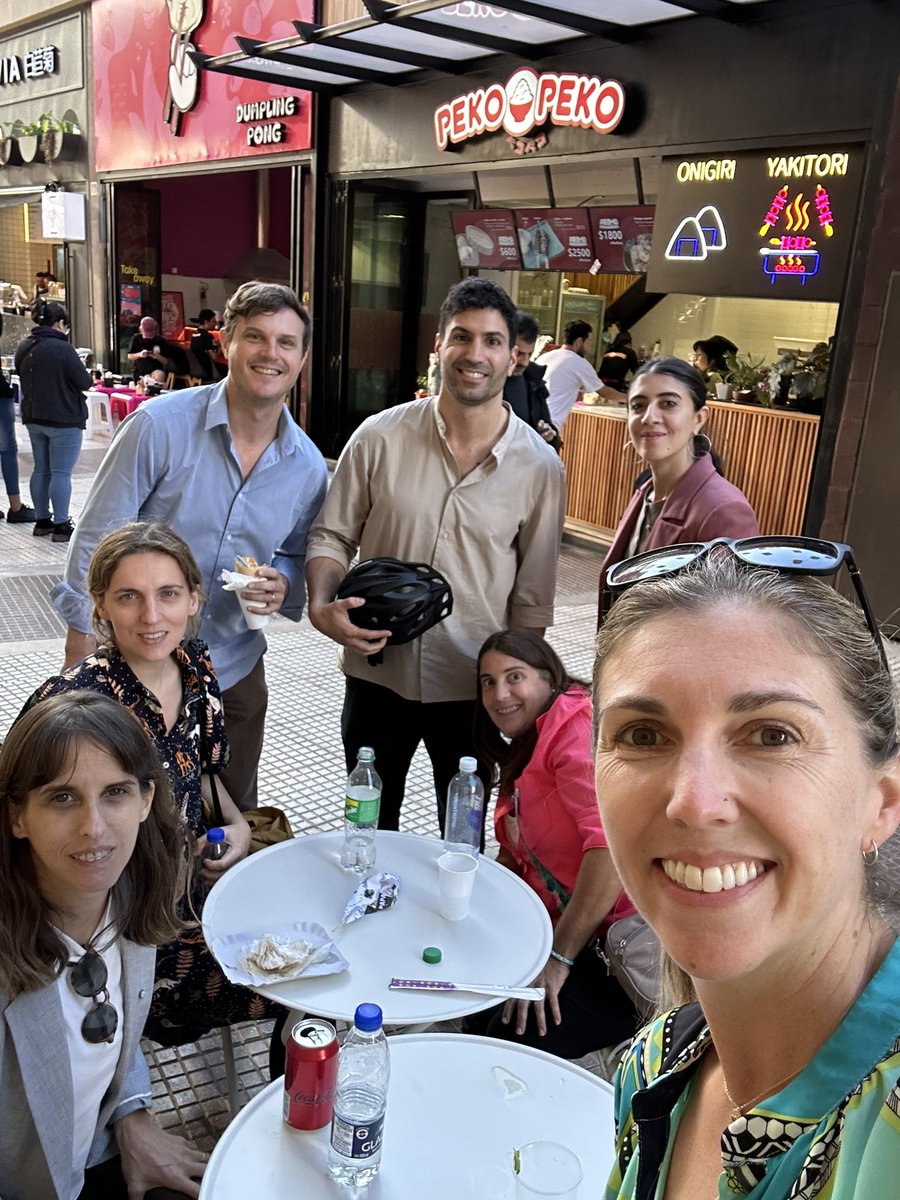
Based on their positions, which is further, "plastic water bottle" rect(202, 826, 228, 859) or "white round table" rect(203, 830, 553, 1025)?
"plastic water bottle" rect(202, 826, 228, 859)

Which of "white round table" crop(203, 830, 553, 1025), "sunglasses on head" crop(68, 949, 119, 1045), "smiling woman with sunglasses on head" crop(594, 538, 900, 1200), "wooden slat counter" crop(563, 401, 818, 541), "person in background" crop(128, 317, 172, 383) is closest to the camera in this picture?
"smiling woman with sunglasses on head" crop(594, 538, 900, 1200)

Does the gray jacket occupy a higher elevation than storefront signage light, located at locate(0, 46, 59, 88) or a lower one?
lower

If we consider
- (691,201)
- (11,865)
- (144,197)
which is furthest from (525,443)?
(144,197)

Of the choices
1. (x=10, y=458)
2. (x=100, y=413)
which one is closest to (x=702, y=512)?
(x=10, y=458)

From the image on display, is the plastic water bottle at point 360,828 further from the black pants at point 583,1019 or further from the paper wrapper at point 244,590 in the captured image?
the paper wrapper at point 244,590

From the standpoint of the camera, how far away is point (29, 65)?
1658 centimetres

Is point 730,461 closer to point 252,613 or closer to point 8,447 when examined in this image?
point 252,613

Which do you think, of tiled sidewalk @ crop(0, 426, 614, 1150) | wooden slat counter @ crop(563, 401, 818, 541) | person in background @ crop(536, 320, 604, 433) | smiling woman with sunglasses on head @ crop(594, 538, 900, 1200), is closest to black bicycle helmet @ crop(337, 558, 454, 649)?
tiled sidewalk @ crop(0, 426, 614, 1150)

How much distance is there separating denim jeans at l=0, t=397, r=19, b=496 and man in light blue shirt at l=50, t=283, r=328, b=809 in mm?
5963

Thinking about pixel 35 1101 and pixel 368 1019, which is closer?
pixel 368 1019

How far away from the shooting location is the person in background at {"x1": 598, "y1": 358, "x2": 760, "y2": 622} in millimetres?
3082

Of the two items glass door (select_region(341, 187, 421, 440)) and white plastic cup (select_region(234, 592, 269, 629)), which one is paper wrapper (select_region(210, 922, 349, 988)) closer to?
white plastic cup (select_region(234, 592, 269, 629))

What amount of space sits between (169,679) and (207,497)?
2.24ft

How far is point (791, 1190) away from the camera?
2.66ft
